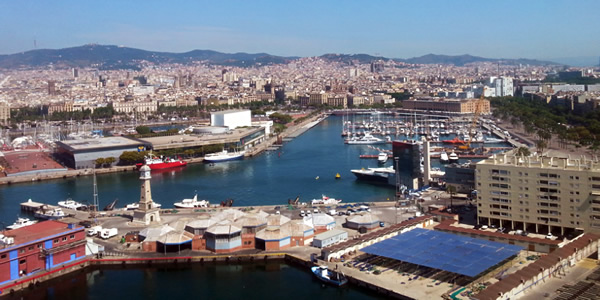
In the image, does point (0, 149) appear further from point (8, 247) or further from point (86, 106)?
point (86, 106)

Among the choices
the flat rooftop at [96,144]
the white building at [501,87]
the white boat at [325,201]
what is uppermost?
the white building at [501,87]

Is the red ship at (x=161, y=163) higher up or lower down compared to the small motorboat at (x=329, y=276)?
higher up

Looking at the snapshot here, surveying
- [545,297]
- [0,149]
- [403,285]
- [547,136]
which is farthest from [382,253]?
[0,149]

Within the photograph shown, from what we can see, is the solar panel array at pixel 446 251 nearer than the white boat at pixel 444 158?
Yes

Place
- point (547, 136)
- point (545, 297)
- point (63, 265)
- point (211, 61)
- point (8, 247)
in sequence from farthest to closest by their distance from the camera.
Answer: point (211, 61) → point (547, 136) → point (63, 265) → point (8, 247) → point (545, 297)

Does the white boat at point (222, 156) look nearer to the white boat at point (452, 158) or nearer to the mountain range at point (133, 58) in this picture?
the white boat at point (452, 158)

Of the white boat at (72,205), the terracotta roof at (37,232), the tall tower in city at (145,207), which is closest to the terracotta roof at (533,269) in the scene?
the terracotta roof at (37,232)
